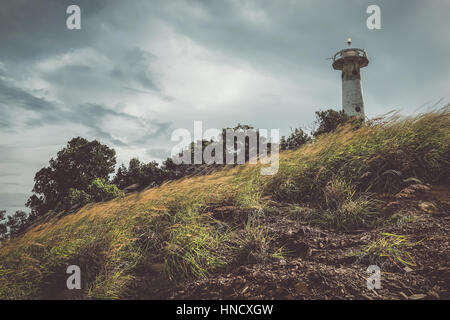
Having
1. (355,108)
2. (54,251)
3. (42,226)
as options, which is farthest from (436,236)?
(355,108)

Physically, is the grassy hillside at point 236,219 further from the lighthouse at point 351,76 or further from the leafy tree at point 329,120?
the lighthouse at point 351,76

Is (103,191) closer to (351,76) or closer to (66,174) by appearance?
(66,174)

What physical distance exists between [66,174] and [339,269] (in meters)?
11.3

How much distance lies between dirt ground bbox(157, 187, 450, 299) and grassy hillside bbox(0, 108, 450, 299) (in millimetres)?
63

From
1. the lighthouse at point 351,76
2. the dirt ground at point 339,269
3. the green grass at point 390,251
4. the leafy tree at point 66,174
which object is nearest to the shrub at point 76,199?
the leafy tree at point 66,174

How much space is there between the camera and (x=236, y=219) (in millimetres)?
3445

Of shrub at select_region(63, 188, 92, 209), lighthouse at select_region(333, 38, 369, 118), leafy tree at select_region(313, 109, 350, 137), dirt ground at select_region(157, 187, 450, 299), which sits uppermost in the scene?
lighthouse at select_region(333, 38, 369, 118)

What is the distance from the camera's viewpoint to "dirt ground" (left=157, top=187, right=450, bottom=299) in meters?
2.07

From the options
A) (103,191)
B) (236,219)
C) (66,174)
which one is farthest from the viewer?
(66,174)

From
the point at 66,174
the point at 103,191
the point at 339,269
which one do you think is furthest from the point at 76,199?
the point at 339,269

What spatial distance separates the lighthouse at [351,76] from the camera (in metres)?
17.6

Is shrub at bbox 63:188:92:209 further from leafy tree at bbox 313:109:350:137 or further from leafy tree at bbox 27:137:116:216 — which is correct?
leafy tree at bbox 313:109:350:137

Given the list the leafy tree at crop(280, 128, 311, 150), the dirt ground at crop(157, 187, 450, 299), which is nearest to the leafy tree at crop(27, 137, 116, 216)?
the leafy tree at crop(280, 128, 311, 150)
